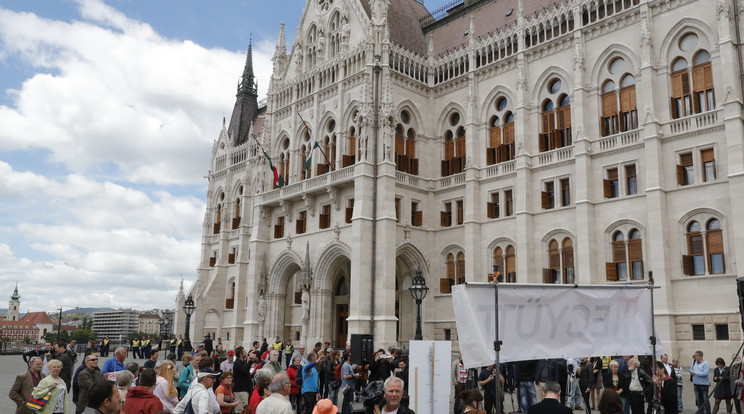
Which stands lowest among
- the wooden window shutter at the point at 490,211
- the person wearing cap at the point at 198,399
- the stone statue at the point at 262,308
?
the person wearing cap at the point at 198,399

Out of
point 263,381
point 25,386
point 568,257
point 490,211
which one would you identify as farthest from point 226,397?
point 490,211

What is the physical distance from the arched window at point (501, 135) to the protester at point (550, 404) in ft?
94.6

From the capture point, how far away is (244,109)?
60.6 metres

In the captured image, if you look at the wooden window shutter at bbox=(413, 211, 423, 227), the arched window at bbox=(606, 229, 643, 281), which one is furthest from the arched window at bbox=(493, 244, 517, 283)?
the wooden window shutter at bbox=(413, 211, 423, 227)

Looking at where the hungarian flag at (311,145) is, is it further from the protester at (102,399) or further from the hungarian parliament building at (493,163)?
the protester at (102,399)

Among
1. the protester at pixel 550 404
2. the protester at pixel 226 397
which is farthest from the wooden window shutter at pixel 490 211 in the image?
the protester at pixel 550 404

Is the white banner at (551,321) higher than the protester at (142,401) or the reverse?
higher

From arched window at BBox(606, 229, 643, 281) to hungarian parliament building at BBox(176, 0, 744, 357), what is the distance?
91 mm

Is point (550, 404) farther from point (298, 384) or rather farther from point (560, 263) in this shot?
point (560, 263)

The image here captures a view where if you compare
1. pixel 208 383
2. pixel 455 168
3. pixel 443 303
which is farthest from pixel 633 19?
pixel 208 383

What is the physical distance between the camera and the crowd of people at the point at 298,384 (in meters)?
7.09

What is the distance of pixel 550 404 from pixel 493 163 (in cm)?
2979

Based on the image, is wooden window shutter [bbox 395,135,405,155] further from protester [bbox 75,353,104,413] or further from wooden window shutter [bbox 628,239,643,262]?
protester [bbox 75,353,104,413]

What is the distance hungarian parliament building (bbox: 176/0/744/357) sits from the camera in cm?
2683
